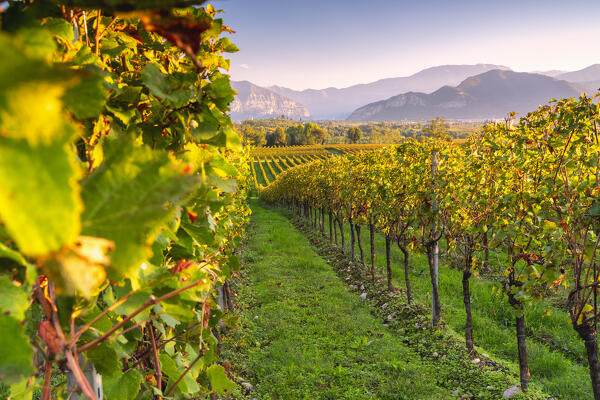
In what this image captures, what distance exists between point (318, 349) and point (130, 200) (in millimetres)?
7355

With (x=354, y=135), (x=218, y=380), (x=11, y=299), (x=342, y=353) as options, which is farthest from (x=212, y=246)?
(x=354, y=135)

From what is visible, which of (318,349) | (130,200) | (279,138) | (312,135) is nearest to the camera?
(130,200)

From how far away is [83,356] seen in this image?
2.80ft

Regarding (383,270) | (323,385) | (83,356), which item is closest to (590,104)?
(83,356)

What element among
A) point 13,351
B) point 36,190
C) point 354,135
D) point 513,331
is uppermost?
point 354,135

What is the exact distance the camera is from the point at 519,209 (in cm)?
466

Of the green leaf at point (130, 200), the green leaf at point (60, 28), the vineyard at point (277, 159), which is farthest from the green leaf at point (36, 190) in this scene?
→ the vineyard at point (277, 159)

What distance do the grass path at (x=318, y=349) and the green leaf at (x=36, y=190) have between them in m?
6.19

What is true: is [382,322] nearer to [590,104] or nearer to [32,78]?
[590,104]

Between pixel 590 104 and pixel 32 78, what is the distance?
496cm

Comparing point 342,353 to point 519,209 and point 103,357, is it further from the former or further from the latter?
point 103,357

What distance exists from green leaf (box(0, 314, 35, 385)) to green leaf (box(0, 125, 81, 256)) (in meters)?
0.26

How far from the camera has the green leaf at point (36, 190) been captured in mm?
247

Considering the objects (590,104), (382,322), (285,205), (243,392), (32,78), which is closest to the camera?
(32,78)
